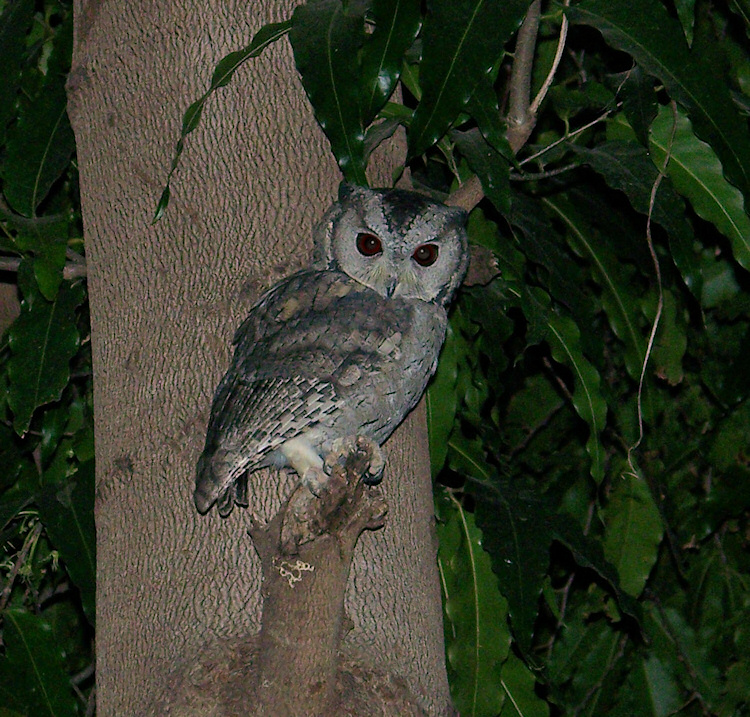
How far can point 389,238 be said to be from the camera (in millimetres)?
1521

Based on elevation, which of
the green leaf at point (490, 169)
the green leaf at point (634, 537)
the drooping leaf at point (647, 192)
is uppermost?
the green leaf at point (490, 169)

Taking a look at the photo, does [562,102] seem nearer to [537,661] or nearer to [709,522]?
[537,661]

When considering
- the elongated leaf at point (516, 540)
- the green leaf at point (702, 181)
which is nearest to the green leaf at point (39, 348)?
the elongated leaf at point (516, 540)

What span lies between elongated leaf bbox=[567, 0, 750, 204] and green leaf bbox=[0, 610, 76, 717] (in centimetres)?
137

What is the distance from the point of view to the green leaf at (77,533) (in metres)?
1.76

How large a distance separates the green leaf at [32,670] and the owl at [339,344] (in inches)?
26.3

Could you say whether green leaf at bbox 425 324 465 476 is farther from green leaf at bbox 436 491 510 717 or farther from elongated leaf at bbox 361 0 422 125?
elongated leaf at bbox 361 0 422 125

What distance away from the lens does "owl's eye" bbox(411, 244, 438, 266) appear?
1546 millimetres

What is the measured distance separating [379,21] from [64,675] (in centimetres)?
123

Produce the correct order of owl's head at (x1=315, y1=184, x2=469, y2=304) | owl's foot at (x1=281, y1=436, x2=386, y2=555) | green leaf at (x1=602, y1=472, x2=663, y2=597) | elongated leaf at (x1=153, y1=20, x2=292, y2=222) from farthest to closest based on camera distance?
green leaf at (x1=602, y1=472, x2=663, y2=597)
owl's head at (x1=315, y1=184, x2=469, y2=304)
elongated leaf at (x1=153, y1=20, x2=292, y2=222)
owl's foot at (x1=281, y1=436, x2=386, y2=555)

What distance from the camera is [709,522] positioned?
2340 mm

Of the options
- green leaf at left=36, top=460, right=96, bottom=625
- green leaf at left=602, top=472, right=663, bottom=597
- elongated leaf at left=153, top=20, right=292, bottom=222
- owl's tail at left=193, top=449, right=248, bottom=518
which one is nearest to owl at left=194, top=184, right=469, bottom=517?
owl's tail at left=193, top=449, right=248, bottom=518

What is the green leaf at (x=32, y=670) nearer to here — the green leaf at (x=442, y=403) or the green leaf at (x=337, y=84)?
the green leaf at (x=442, y=403)

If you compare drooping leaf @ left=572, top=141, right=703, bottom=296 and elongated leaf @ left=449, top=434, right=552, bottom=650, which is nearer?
drooping leaf @ left=572, top=141, right=703, bottom=296
